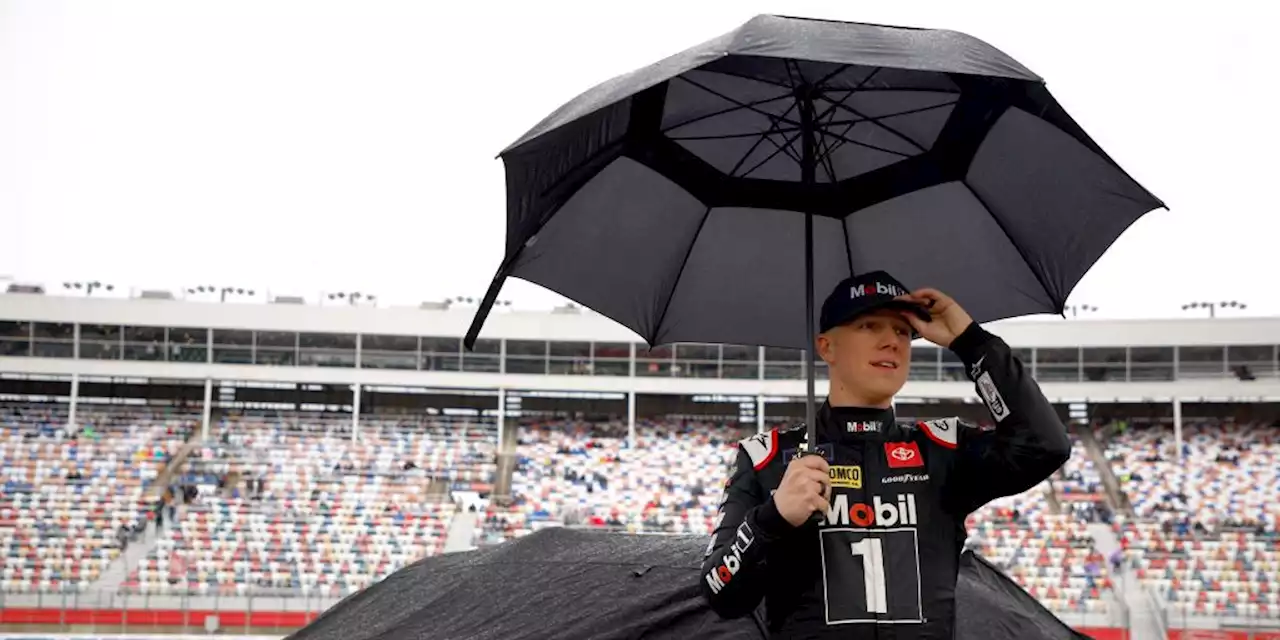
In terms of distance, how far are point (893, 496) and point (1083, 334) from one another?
80.4 ft

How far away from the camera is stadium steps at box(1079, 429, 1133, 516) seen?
2027cm

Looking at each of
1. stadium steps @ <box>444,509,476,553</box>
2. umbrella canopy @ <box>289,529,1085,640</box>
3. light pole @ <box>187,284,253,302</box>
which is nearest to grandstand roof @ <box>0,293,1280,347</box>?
light pole @ <box>187,284,253,302</box>

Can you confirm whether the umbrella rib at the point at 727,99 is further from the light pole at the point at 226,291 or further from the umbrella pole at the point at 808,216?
the light pole at the point at 226,291

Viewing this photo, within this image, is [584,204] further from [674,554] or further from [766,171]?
[674,554]

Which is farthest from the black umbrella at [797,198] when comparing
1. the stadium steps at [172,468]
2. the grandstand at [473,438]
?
the stadium steps at [172,468]

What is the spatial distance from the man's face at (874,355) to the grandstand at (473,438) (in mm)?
13078

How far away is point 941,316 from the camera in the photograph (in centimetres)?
189

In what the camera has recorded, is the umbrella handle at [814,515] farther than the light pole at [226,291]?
No

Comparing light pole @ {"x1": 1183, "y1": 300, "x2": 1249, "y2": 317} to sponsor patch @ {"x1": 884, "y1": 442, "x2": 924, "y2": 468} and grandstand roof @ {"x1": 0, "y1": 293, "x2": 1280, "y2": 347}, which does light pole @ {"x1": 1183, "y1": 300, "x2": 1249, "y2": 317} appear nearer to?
grandstand roof @ {"x1": 0, "y1": 293, "x2": 1280, "y2": 347}

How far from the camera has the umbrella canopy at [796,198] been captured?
6.82 ft

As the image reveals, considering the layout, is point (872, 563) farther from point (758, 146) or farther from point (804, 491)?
point (758, 146)

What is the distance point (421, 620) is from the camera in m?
2.39

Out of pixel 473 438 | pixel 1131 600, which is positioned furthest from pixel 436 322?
pixel 1131 600

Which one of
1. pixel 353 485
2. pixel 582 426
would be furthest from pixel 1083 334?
pixel 353 485
